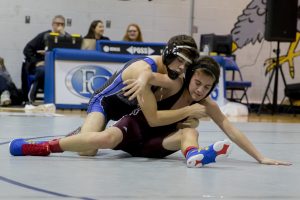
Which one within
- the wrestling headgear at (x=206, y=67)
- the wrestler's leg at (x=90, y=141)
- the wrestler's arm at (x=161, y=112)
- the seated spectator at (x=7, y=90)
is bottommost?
the seated spectator at (x=7, y=90)

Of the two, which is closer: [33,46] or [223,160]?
[223,160]

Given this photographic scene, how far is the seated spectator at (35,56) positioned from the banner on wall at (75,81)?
122cm

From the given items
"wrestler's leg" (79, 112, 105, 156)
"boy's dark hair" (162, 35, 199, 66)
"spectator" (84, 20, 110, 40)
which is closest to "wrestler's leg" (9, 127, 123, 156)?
"wrestler's leg" (79, 112, 105, 156)

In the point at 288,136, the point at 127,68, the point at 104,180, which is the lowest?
the point at 288,136

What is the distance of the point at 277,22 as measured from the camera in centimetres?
1012

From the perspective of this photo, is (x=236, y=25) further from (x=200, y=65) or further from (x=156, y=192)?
(x=156, y=192)

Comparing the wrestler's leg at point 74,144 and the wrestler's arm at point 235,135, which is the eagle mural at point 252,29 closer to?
the wrestler's arm at point 235,135

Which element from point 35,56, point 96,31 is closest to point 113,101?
point 96,31

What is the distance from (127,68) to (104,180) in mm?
1108

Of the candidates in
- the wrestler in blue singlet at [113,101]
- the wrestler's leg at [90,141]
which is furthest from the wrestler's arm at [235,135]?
the wrestler's leg at [90,141]

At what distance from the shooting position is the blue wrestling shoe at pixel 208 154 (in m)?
3.13

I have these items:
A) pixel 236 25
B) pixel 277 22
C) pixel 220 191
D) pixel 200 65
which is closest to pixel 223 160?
pixel 200 65

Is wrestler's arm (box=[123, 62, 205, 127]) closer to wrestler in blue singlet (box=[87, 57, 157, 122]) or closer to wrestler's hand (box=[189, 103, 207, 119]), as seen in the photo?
wrestler's hand (box=[189, 103, 207, 119])

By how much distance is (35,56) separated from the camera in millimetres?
10195
